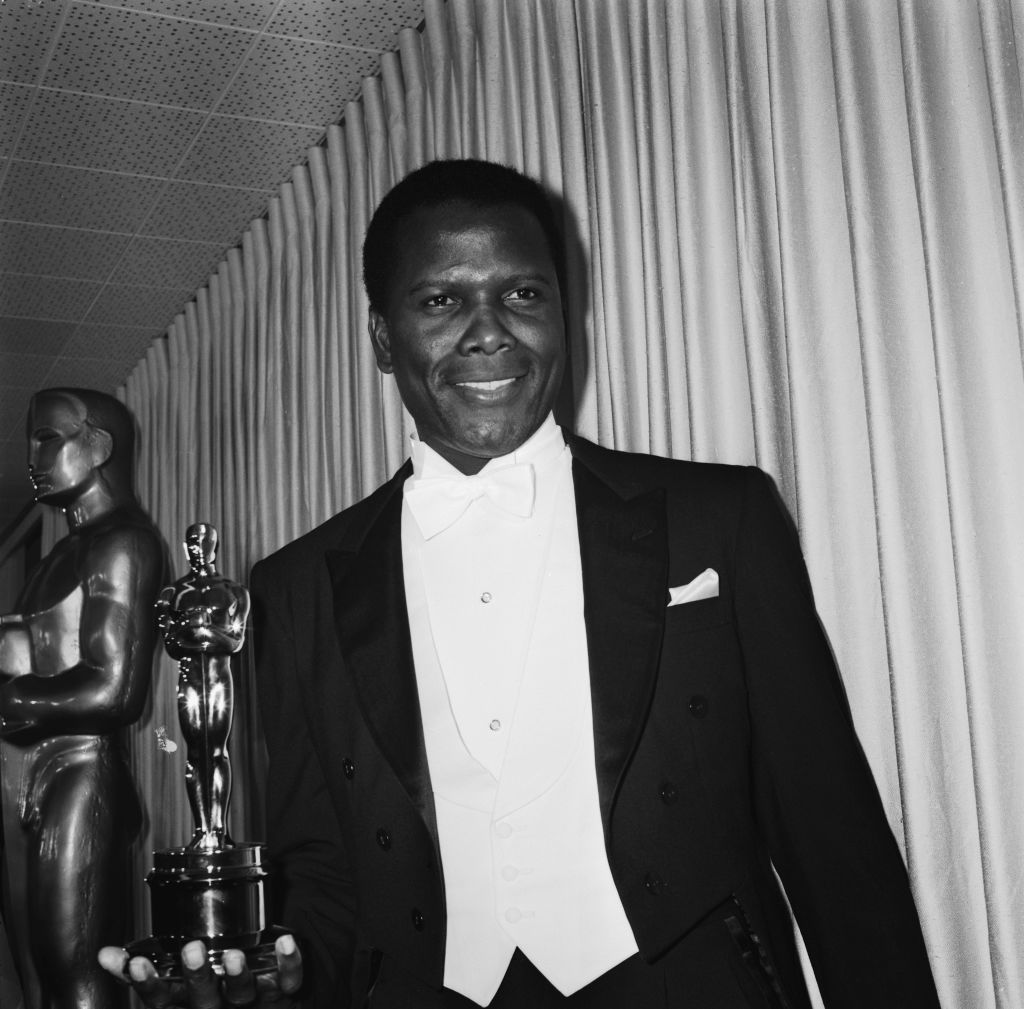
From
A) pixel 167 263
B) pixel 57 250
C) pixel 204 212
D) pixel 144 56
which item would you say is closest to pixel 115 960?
pixel 144 56

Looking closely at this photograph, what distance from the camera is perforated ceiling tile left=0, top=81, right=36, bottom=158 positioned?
11.3ft

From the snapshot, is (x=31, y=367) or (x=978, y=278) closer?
(x=978, y=278)

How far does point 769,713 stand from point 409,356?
0.63m

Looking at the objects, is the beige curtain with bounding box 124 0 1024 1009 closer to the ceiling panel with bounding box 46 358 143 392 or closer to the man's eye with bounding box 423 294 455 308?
the man's eye with bounding box 423 294 455 308

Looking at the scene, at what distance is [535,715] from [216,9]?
2.38m

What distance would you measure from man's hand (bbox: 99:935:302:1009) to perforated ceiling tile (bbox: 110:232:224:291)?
3.53 metres

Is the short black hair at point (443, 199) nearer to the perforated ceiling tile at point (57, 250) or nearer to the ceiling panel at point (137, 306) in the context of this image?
the perforated ceiling tile at point (57, 250)

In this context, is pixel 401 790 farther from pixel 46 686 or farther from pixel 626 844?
pixel 46 686

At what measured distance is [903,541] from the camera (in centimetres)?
181

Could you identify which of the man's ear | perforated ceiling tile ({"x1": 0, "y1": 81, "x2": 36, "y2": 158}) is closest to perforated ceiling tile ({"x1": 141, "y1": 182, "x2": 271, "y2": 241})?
perforated ceiling tile ({"x1": 0, "y1": 81, "x2": 36, "y2": 158})

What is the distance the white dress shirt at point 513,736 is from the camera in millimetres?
1371

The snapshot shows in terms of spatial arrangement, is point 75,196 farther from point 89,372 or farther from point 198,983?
point 198,983

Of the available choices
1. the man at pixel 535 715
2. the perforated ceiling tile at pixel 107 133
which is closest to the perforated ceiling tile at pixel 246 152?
the perforated ceiling tile at pixel 107 133

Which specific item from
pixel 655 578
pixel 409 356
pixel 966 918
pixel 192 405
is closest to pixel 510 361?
pixel 409 356
